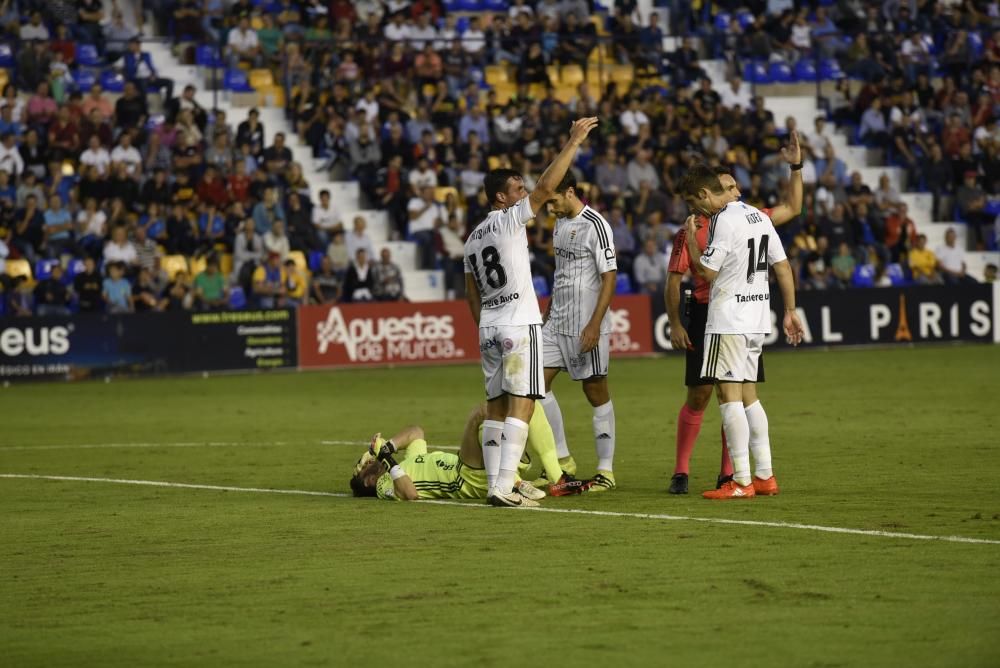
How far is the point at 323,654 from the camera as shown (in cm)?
681

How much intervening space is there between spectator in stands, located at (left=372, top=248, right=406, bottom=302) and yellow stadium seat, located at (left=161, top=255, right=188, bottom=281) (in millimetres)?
3195

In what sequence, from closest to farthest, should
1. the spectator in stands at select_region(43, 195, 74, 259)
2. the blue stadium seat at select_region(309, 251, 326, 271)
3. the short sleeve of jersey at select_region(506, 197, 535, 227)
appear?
the short sleeve of jersey at select_region(506, 197, 535, 227)
the spectator in stands at select_region(43, 195, 74, 259)
the blue stadium seat at select_region(309, 251, 326, 271)

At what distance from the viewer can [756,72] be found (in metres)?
35.9

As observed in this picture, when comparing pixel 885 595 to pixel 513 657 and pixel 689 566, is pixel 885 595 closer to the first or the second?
pixel 689 566

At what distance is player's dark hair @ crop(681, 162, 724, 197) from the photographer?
11.2 m

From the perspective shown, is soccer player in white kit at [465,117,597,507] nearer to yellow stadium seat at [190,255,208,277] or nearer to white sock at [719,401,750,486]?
white sock at [719,401,750,486]

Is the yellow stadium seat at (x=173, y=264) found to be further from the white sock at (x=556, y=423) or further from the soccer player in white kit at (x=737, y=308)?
the soccer player in white kit at (x=737, y=308)

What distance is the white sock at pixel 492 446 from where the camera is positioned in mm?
11242

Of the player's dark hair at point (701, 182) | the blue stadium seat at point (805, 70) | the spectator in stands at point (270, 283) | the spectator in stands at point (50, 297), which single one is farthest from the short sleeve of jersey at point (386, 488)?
the blue stadium seat at point (805, 70)

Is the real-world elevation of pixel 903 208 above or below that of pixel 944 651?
above

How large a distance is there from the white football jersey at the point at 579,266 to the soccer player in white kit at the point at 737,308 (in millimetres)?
856

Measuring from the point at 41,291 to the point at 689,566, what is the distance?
19.5 meters

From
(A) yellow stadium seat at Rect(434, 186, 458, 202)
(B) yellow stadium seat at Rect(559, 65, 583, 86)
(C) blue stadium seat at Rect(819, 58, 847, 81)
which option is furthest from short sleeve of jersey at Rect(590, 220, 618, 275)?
(C) blue stadium seat at Rect(819, 58, 847, 81)

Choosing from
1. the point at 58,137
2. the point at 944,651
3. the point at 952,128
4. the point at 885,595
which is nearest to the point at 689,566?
the point at 885,595
